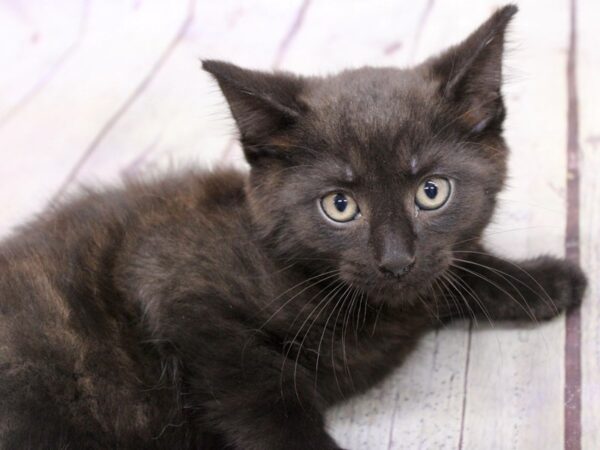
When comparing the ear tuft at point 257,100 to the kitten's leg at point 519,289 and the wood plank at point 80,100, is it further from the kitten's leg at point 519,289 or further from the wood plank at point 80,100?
the wood plank at point 80,100

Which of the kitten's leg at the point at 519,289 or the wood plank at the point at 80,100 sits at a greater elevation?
the wood plank at the point at 80,100

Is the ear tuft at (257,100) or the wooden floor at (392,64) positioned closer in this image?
the ear tuft at (257,100)

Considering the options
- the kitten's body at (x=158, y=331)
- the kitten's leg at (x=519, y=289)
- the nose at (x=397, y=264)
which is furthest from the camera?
the kitten's leg at (x=519, y=289)

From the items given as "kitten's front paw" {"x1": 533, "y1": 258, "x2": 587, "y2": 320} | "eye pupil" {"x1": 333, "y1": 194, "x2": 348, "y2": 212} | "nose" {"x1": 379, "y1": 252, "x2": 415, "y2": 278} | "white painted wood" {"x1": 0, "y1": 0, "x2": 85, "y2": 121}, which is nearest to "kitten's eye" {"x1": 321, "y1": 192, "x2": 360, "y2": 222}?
"eye pupil" {"x1": 333, "y1": 194, "x2": 348, "y2": 212}

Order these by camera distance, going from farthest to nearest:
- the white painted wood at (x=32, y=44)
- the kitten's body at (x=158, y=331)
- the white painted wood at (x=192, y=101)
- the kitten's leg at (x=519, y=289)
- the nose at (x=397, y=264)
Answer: the white painted wood at (x=32, y=44)
the white painted wood at (x=192, y=101)
the kitten's leg at (x=519, y=289)
the kitten's body at (x=158, y=331)
the nose at (x=397, y=264)

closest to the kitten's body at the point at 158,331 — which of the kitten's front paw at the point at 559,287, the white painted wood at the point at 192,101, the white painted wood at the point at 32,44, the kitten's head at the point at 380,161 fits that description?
the kitten's head at the point at 380,161

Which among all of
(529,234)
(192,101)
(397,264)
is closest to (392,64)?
(192,101)
